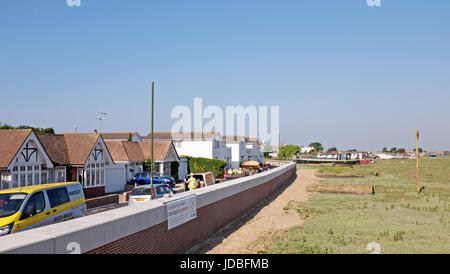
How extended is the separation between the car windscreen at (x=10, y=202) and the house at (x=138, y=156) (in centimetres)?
2583

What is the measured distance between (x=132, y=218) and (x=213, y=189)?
19.1ft

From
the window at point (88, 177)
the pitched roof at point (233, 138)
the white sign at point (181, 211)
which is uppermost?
the pitched roof at point (233, 138)

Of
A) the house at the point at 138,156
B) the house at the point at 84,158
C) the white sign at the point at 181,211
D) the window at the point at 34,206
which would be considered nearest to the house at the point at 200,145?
the house at the point at 138,156

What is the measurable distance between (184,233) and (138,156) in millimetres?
32214

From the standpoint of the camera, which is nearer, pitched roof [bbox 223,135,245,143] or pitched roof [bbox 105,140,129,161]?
pitched roof [bbox 105,140,129,161]

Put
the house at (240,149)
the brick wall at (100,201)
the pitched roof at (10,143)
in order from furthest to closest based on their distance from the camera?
the house at (240,149)
the pitched roof at (10,143)
the brick wall at (100,201)

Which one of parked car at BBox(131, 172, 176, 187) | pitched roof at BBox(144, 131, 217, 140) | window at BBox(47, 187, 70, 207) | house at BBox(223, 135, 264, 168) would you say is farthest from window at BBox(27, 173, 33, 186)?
house at BBox(223, 135, 264, 168)

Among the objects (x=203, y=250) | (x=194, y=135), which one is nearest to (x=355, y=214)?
(x=203, y=250)

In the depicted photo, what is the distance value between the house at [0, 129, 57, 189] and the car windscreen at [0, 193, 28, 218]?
13.1 metres

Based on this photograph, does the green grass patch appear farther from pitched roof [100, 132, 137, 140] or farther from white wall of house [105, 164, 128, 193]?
pitched roof [100, 132, 137, 140]

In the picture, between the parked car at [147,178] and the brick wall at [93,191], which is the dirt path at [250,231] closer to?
the brick wall at [93,191]

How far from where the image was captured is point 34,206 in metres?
11.1

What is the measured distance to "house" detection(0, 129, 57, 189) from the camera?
23031 millimetres

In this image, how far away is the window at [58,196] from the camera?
1205 centimetres
